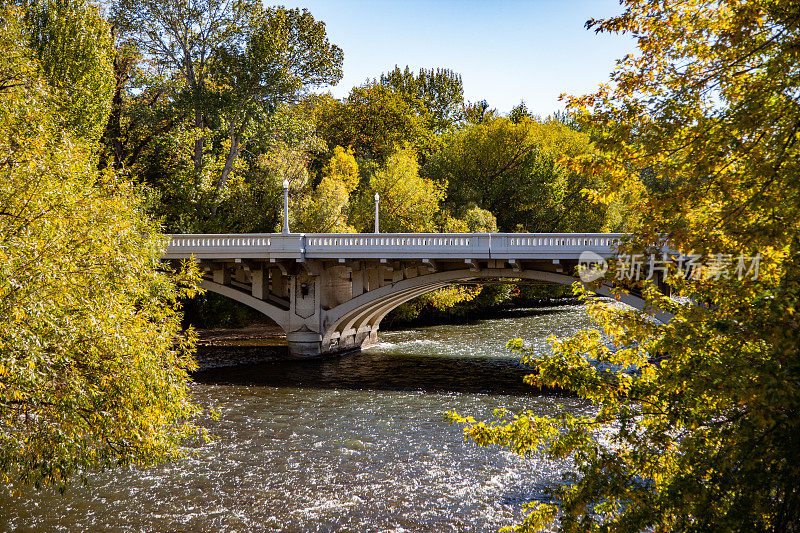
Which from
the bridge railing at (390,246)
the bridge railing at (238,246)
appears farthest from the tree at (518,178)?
the bridge railing at (238,246)

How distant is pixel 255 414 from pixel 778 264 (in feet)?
48.8

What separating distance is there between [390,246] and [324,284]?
3.43 meters

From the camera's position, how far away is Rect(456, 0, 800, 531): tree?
4.61 m

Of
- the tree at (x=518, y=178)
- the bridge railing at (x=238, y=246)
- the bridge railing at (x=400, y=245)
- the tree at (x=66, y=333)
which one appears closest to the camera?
the tree at (x=66, y=333)

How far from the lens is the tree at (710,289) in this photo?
4.61 m

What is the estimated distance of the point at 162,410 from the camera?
924cm

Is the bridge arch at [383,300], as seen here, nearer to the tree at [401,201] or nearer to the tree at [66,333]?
the tree at [401,201]

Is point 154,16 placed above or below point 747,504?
above

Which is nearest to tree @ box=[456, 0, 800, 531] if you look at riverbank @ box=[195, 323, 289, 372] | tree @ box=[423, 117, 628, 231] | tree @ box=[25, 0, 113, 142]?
riverbank @ box=[195, 323, 289, 372]

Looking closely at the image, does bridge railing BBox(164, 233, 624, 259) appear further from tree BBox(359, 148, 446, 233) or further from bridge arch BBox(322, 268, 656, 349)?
tree BBox(359, 148, 446, 233)

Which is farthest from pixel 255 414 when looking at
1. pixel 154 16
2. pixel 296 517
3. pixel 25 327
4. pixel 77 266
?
pixel 154 16

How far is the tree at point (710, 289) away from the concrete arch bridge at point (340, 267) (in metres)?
17.4

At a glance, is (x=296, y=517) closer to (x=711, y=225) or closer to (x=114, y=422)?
(x=114, y=422)

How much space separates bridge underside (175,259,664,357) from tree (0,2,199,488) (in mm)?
16269
